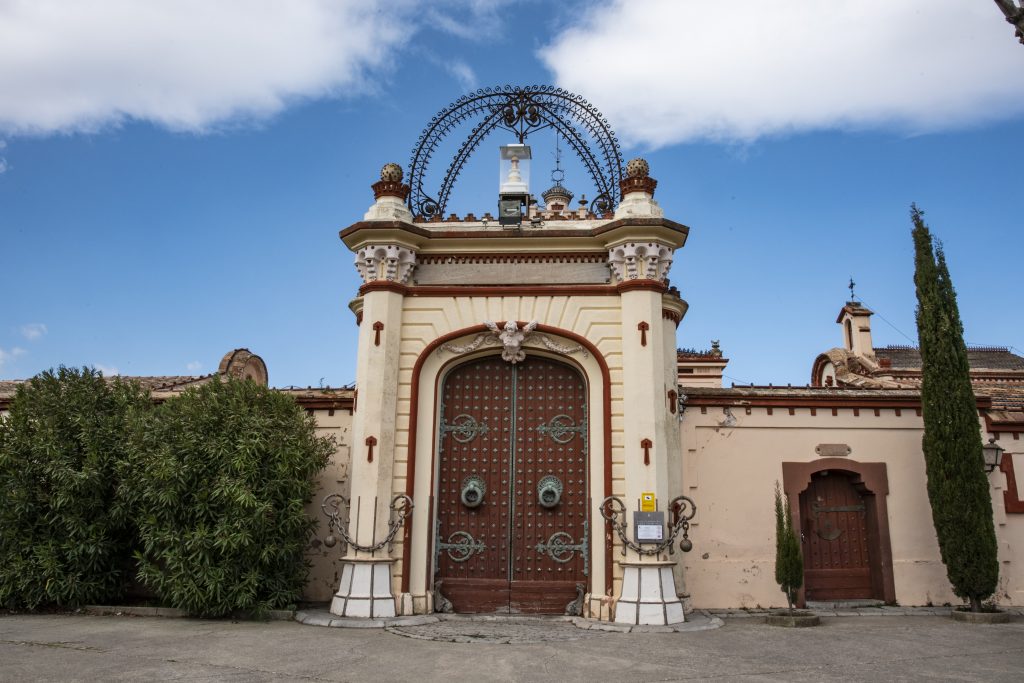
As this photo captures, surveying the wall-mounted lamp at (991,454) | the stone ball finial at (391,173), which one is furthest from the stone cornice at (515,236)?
the wall-mounted lamp at (991,454)

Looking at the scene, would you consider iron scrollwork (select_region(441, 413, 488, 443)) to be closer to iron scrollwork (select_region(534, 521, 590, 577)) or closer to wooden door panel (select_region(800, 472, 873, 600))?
iron scrollwork (select_region(534, 521, 590, 577))

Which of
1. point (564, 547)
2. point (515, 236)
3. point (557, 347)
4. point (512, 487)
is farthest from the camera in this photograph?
point (515, 236)

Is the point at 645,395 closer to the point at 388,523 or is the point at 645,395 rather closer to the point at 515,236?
the point at 515,236

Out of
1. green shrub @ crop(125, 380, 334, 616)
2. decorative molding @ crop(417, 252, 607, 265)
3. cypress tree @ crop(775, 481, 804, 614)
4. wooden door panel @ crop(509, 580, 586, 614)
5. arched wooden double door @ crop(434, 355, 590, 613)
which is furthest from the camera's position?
decorative molding @ crop(417, 252, 607, 265)

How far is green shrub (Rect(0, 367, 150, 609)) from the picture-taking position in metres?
11.5

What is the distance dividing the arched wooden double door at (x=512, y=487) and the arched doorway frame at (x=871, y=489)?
3.66 metres

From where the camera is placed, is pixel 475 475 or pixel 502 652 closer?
pixel 502 652

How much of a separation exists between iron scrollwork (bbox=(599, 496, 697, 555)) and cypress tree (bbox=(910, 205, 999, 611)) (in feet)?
12.6

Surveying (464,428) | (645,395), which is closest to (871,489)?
(645,395)

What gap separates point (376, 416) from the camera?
1167cm

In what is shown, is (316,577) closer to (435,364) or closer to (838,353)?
(435,364)

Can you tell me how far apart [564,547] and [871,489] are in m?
5.31

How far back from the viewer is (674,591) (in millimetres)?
10875

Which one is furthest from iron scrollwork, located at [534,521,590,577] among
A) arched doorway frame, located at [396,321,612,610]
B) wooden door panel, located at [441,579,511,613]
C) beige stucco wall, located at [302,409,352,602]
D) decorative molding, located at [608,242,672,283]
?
decorative molding, located at [608,242,672,283]
